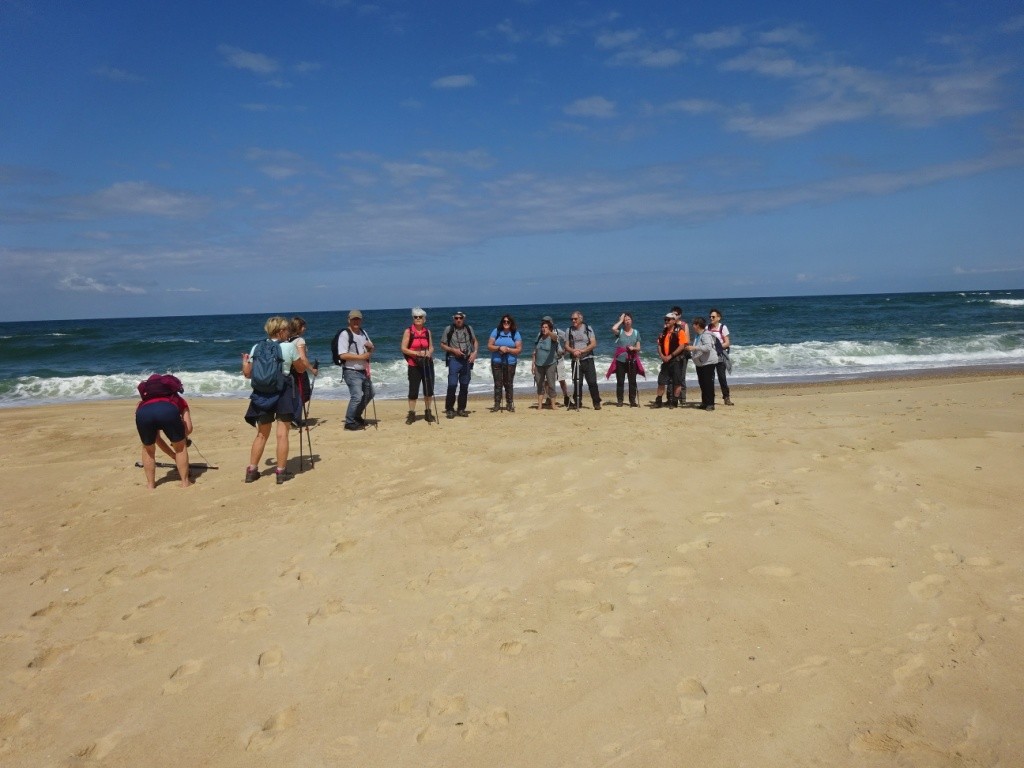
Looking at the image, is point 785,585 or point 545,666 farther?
point 785,585

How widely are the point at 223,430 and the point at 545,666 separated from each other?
26.5ft

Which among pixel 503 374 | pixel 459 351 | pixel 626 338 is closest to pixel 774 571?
pixel 459 351

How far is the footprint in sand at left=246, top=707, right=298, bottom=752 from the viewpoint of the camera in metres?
2.74

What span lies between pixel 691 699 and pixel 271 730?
1874 millimetres

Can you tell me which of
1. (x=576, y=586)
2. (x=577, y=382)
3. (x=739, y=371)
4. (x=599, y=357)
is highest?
(x=577, y=382)

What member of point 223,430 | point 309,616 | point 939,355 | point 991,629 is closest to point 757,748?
point 991,629

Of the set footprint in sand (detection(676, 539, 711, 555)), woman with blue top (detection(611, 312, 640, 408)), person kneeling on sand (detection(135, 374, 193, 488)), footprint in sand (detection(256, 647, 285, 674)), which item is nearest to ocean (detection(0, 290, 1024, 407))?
woman with blue top (detection(611, 312, 640, 408))

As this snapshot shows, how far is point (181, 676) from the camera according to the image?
10.7 ft

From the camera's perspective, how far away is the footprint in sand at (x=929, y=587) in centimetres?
352

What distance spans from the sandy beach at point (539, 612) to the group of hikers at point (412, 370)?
2.05 feet

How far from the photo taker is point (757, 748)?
2516 millimetres

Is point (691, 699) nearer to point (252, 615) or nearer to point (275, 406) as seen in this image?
point (252, 615)

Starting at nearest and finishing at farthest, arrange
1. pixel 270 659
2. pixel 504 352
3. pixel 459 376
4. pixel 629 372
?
pixel 270 659, pixel 459 376, pixel 504 352, pixel 629 372

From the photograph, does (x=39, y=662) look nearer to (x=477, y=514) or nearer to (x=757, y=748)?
(x=477, y=514)
